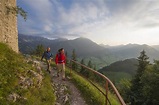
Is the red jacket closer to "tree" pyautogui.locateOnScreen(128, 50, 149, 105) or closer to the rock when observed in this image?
the rock

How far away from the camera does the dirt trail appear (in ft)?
37.5

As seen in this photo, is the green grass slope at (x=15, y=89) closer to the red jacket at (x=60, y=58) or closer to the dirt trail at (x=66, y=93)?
the dirt trail at (x=66, y=93)

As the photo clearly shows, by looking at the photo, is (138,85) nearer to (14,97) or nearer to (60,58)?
(60,58)

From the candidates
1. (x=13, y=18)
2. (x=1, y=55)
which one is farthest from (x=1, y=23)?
(x=1, y=55)

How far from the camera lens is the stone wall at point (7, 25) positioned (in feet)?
46.0

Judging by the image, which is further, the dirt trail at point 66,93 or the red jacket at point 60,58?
the red jacket at point 60,58

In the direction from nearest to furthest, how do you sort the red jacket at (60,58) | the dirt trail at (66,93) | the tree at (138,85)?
the dirt trail at (66,93), the red jacket at (60,58), the tree at (138,85)

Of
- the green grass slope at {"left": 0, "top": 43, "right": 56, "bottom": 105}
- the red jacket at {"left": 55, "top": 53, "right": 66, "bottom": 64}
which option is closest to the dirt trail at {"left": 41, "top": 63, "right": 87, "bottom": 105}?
the green grass slope at {"left": 0, "top": 43, "right": 56, "bottom": 105}

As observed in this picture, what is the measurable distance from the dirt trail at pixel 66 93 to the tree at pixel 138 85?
69.9 ft

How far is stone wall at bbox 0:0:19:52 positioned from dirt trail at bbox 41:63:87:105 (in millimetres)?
4967

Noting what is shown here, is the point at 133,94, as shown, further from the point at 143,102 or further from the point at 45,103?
the point at 45,103

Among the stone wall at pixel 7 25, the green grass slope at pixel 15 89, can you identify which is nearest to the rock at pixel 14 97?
the green grass slope at pixel 15 89

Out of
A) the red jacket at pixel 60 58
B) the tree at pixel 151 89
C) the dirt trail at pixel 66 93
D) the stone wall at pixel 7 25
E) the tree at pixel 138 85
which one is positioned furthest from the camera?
the tree at pixel 138 85

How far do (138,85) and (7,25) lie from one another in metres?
29.1
